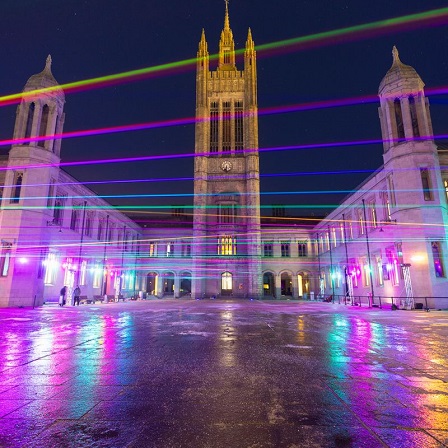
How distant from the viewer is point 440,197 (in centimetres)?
2294

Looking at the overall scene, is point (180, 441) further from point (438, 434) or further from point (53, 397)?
point (438, 434)

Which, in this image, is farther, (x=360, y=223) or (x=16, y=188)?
(x=360, y=223)

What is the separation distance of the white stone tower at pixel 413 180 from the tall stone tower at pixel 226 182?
84.3 feet

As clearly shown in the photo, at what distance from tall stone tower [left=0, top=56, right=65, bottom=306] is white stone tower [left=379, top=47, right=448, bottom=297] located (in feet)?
93.7

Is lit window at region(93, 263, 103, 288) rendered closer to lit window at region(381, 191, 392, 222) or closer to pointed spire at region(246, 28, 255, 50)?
lit window at region(381, 191, 392, 222)

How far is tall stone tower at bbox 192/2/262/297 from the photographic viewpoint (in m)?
48.2

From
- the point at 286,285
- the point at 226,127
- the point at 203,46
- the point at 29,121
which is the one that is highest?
the point at 203,46

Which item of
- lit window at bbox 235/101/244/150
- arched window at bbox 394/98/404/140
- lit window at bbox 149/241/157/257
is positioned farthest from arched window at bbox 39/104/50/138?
lit window at bbox 235/101/244/150

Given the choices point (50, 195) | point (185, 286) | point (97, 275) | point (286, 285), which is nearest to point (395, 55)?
point (50, 195)

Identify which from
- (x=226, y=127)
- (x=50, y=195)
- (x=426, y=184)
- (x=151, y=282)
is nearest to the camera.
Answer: (x=426, y=184)

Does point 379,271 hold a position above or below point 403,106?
below

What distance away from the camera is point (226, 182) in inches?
2055

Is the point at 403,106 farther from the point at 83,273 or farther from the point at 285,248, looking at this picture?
the point at 83,273

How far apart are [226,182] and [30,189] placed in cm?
3295
